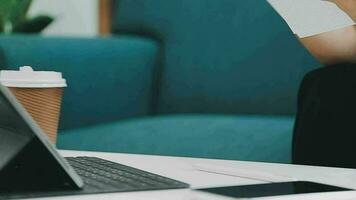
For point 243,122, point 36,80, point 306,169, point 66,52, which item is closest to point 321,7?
point 306,169

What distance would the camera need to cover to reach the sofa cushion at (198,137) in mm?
1230

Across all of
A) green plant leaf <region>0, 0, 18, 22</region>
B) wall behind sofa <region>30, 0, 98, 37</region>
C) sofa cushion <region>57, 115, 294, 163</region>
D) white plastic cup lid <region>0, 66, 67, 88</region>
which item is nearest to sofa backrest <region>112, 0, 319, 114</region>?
sofa cushion <region>57, 115, 294, 163</region>

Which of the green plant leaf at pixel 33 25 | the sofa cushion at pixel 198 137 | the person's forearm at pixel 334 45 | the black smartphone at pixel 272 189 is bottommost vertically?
the sofa cushion at pixel 198 137

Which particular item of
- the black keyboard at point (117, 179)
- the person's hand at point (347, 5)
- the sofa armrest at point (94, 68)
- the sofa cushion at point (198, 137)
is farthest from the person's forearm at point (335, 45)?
the sofa armrest at point (94, 68)

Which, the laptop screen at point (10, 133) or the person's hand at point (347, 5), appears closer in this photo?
the laptop screen at point (10, 133)

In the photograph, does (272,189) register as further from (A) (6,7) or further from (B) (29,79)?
(A) (6,7)

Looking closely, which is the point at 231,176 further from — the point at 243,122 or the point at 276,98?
the point at 276,98

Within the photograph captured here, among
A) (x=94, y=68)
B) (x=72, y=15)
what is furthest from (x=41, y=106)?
(x=72, y=15)

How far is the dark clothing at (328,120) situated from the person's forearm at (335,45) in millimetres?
44

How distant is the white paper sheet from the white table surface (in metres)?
0.19

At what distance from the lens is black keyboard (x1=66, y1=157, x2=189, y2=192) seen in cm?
54

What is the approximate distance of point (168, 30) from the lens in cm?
168

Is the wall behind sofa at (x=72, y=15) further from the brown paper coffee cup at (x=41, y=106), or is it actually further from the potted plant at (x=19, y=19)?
the brown paper coffee cup at (x=41, y=106)

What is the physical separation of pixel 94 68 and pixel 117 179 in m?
1.02
